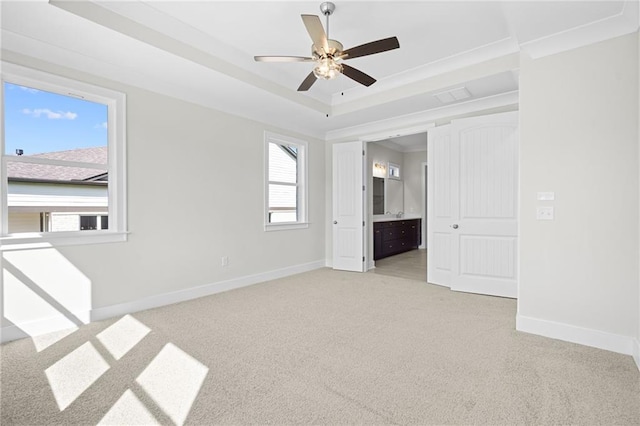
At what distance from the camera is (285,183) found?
5.36 meters

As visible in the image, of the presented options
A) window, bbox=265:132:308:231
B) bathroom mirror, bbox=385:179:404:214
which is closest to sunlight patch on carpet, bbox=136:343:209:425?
window, bbox=265:132:308:231

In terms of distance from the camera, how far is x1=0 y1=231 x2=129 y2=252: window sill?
2707mm

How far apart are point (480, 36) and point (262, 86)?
2.39 metres

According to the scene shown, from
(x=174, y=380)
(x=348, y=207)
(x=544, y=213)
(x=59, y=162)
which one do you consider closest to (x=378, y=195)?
(x=348, y=207)

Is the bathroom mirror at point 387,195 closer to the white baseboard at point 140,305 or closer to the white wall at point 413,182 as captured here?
the white wall at point 413,182

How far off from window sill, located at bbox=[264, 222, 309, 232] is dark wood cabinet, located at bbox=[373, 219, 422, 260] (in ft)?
5.51

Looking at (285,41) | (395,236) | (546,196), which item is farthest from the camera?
(395,236)

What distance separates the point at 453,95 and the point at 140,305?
4450 millimetres

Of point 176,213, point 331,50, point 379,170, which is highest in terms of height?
point 331,50

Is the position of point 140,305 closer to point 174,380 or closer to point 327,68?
point 174,380

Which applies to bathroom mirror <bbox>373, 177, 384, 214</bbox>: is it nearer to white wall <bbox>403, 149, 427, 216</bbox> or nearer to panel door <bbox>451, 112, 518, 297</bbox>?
white wall <bbox>403, 149, 427, 216</bbox>

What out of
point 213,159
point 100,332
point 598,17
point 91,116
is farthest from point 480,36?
point 100,332

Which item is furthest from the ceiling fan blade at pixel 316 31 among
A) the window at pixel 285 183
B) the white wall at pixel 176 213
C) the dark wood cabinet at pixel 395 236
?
the dark wood cabinet at pixel 395 236

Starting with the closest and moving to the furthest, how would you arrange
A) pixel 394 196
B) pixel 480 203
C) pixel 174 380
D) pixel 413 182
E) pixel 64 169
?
pixel 174 380 < pixel 64 169 < pixel 480 203 < pixel 394 196 < pixel 413 182
